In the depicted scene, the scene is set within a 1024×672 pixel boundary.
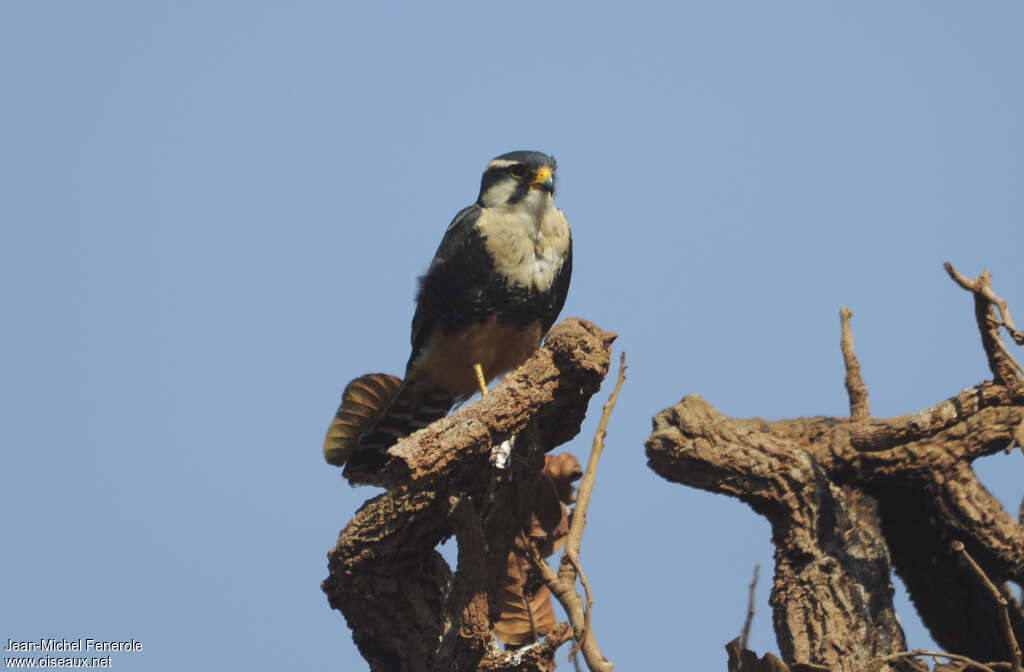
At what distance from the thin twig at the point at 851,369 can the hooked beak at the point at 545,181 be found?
1386 millimetres

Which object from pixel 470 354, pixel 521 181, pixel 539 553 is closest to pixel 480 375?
pixel 470 354

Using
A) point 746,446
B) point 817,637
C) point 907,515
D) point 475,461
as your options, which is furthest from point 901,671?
point 475,461

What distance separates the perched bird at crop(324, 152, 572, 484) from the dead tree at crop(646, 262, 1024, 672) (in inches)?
40.4

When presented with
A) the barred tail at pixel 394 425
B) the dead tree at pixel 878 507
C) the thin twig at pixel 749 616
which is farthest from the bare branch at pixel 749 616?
the barred tail at pixel 394 425

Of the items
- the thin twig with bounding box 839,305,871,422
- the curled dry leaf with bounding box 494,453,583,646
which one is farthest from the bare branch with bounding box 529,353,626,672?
the thin twig with bounding box 839,305,871,422

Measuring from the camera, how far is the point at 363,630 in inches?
152

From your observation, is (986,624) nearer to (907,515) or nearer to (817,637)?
(907,515)

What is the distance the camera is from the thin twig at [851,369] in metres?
4.25

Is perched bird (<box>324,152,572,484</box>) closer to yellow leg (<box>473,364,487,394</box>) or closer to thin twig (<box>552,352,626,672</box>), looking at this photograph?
yellow leg (<box>473,364,487,394</box>)

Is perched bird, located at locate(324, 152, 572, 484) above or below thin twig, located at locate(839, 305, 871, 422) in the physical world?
above

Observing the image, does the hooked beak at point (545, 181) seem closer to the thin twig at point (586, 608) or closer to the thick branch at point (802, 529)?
the thick branch at point (802, 529)

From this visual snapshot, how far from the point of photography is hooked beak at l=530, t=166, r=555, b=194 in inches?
194

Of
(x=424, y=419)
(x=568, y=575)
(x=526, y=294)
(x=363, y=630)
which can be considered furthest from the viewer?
(x=424, y=419)

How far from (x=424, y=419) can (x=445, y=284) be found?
2.45 ft
